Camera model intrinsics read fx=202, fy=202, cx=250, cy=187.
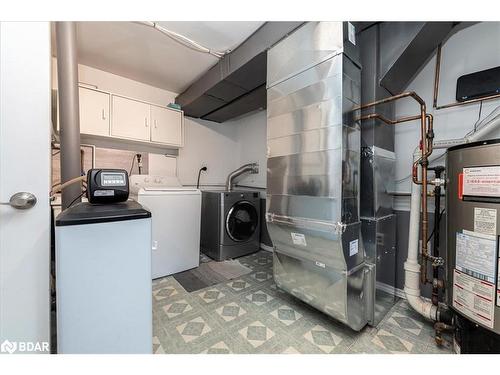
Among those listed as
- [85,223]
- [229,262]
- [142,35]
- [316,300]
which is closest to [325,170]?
[316,300]

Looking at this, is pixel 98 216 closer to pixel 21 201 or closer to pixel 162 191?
pixel 21 201

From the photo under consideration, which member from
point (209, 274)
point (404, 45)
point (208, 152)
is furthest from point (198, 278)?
point (404, 45)

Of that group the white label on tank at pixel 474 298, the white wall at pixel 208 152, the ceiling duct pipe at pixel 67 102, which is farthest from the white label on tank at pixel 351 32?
the white wall at pixel 208 152

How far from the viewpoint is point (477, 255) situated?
1030 millimetres

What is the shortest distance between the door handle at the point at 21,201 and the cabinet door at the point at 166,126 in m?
1.87

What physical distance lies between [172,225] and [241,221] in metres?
0.92

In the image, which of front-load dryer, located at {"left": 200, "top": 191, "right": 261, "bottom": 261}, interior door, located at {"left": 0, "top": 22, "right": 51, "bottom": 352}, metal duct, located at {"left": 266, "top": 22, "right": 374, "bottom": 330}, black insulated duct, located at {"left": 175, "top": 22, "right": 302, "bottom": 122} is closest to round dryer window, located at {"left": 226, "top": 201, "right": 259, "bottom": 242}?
front-load dryer, located at {"left": 200, "top": 191, "right": 261, "bottom": 261}

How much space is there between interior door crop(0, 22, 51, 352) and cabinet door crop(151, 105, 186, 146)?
1718 mm

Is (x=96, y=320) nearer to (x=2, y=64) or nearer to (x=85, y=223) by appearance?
(x=85, y=223)

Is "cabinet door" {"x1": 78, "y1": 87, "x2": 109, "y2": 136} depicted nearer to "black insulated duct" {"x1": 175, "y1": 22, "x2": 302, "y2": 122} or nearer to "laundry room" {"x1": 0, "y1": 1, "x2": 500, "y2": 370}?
"laundry room" {"x1": 0, "y1": 1, "x2": 500, "y2": 370}

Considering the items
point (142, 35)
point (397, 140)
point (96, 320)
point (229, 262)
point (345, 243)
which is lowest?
point (229, 262)

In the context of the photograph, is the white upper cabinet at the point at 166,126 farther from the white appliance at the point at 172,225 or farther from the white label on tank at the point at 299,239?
the white label on tank at the point at 299,239

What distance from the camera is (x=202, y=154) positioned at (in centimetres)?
340
